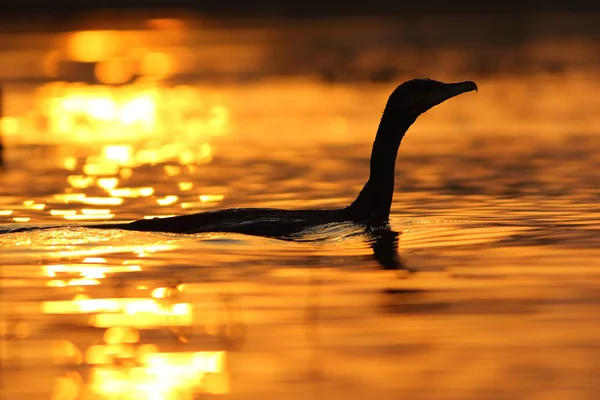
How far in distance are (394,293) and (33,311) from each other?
2705 mm

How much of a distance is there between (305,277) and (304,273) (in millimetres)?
205

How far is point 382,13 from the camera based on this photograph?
79688 millimetres

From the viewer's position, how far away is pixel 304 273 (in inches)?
514

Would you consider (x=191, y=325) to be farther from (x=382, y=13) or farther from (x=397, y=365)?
(x=382, y=13)

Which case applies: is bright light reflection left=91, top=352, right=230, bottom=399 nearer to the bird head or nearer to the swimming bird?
the swimming bird

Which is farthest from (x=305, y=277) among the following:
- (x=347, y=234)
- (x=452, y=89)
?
(x=452, y=89)

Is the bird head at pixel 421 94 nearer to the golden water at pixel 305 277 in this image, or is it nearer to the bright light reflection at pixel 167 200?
the golden water at pixel 305 277

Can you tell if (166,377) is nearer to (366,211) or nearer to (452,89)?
(366,211)

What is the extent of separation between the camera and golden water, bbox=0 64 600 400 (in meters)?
9.45

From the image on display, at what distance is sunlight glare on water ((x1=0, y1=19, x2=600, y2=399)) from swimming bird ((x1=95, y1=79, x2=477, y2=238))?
0.23 meters

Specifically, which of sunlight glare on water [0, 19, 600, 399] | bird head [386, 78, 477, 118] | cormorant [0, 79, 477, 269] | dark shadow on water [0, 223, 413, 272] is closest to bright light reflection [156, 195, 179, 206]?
sunlight glare on water [0, 19, 600, 399]

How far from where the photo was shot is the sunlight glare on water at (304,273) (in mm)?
9469

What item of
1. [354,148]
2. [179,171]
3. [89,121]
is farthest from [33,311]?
[89,121]

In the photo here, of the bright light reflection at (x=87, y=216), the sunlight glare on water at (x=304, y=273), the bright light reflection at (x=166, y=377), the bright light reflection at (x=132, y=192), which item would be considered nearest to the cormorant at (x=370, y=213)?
the sunlight glare on water at (x=304, y=273)
